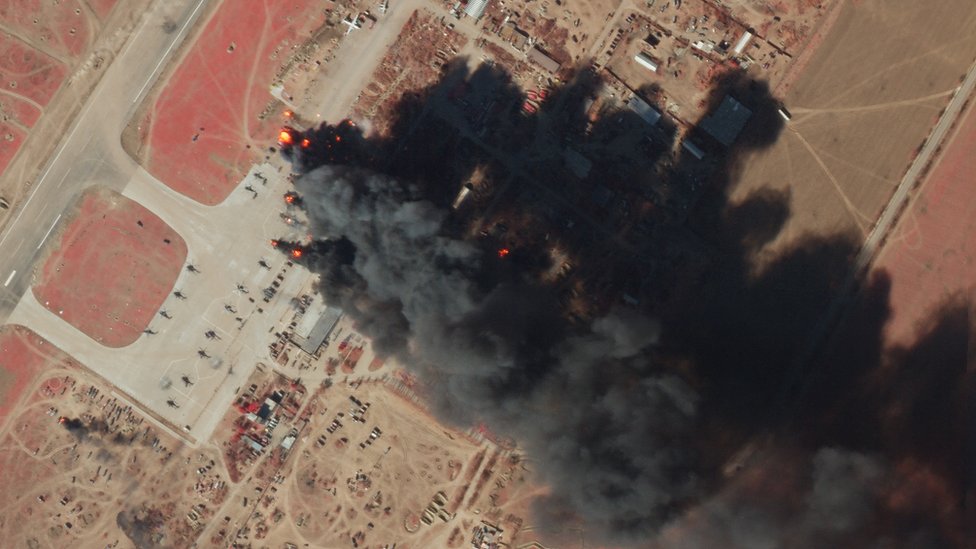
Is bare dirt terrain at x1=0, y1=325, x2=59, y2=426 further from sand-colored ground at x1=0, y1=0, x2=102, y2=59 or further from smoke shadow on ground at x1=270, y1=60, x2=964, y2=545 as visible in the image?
smoke shadow on ground at x1=270, y1=60, x2=964, y2=545

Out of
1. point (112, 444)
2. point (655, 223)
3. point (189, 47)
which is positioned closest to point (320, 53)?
point (189, 47)

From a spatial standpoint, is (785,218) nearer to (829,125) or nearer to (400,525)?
(829,125)

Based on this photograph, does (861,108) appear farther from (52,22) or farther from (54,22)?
(52,22)

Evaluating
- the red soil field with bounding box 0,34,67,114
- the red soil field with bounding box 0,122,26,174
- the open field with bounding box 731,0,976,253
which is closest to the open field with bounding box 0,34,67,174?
the red soil field with bounding box 0,34,67,114

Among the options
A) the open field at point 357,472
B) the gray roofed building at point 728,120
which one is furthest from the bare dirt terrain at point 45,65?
the gray roofed building at point 728,120

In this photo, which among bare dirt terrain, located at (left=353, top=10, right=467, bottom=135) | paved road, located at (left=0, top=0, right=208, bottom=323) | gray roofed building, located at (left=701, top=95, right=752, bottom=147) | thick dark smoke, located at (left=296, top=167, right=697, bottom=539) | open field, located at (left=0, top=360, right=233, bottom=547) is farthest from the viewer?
open field, located at (left=0, top=360, right=233, bottom=547)

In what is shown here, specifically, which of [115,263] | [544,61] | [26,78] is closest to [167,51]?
[26,78]
